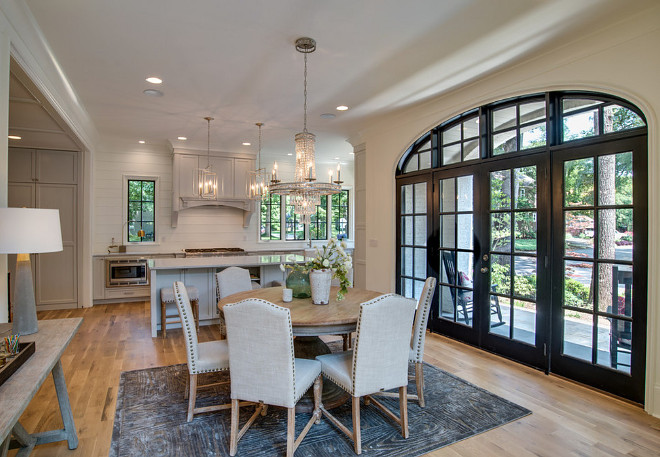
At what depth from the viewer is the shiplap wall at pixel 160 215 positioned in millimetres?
6629

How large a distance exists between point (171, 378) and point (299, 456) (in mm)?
1632

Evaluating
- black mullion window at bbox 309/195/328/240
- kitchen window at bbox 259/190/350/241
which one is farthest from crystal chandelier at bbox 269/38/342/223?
black mullion window at bbox 309/195/328/240

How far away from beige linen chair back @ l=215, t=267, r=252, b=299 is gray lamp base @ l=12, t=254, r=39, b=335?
1613 millimetres

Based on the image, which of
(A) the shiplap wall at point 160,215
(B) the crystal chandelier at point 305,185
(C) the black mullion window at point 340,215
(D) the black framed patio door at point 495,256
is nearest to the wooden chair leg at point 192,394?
(B) the crystal chandelier at point 305,185

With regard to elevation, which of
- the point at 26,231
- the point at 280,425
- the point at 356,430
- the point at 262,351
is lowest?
the point at 280,425

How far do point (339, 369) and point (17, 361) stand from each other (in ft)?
5.43

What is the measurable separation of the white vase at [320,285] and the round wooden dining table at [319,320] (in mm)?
55

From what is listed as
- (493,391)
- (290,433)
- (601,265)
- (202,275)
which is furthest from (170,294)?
(601,265)

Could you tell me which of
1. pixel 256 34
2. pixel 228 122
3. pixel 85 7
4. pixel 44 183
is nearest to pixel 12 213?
pixel 85 7

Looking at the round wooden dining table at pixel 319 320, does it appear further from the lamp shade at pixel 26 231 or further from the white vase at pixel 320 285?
the lamp shade at pixel 26 231

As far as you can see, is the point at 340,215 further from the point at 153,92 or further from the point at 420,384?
the point at 420,384

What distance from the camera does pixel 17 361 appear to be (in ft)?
5.59

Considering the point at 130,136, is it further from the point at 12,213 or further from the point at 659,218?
the point at 659,218

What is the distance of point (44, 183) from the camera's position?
5.75m
